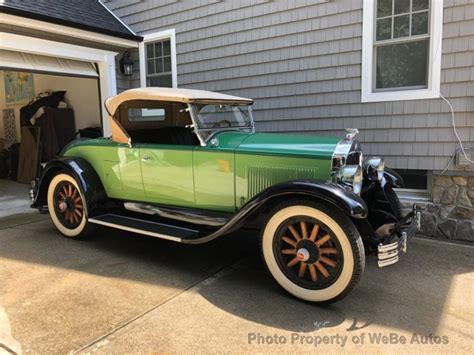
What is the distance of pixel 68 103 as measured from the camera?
29.2ft

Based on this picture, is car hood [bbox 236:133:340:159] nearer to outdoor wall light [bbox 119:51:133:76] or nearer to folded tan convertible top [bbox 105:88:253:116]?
folded tan convertible top [bbox 105:88:253:116]

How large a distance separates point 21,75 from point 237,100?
27.2 ft

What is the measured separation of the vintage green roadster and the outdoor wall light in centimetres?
311

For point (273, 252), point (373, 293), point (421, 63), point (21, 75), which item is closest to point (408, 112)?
point (421, 63)

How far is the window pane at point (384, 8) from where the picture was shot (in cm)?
483

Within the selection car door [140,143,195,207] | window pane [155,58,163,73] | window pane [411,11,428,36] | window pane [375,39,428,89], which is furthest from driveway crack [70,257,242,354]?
window pane [155,58,163,73]

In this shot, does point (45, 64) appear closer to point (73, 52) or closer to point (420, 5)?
point (73, 52)

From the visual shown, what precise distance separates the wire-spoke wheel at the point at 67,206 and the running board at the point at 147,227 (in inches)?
12.9

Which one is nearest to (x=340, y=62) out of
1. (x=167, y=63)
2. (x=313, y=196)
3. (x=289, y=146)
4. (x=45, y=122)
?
(x=289, y=146)

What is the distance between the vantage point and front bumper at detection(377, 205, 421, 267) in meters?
2.76

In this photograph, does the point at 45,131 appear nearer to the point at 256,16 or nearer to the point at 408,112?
the point at 256,16

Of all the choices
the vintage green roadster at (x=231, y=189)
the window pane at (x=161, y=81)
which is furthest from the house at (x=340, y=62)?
the vintage green roadster at (x=231, y=189)

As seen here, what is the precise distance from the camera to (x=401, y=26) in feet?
15.7

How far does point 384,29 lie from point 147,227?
3.80m
